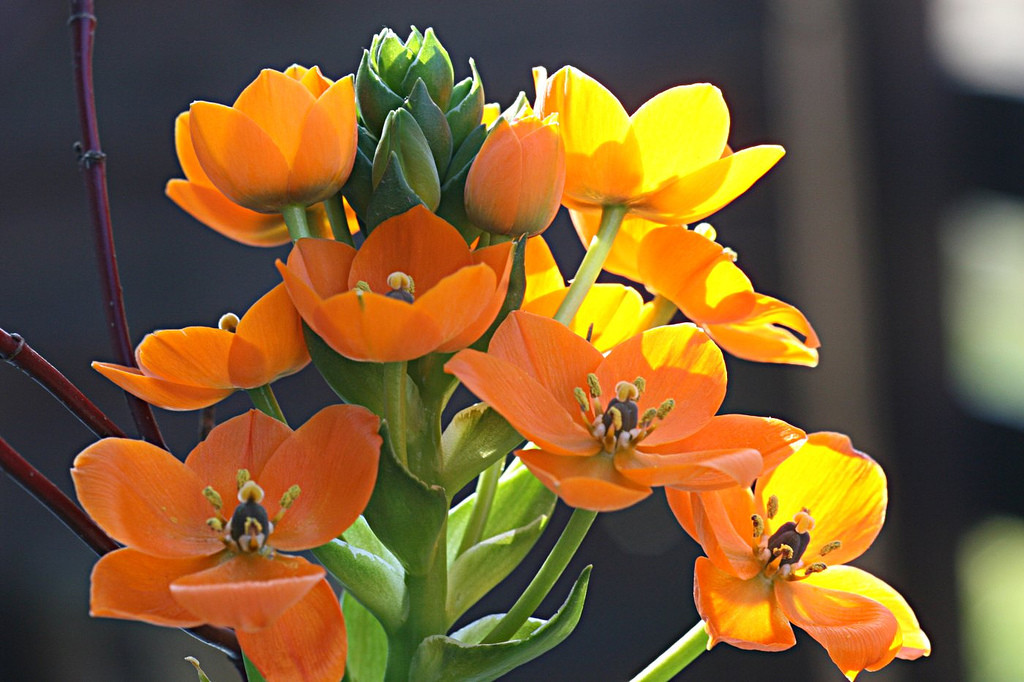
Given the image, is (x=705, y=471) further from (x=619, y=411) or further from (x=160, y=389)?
(x=160, y=389)

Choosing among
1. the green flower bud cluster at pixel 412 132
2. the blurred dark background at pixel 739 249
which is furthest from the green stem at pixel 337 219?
the blurred dark background at pixel 739 249

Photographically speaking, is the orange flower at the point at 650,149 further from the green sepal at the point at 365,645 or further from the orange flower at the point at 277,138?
the green sepal at the point at 365,645

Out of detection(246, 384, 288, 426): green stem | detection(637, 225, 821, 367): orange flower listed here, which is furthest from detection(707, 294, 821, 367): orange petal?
detection(246, 384, 288, 426): green stem

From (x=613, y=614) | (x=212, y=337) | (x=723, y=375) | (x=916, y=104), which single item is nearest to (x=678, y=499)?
(x=723, y=375)

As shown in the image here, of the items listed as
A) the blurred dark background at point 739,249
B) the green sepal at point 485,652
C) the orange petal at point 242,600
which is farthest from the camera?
the blurred dark background at point 739,249

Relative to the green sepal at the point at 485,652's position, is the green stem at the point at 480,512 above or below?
above
